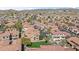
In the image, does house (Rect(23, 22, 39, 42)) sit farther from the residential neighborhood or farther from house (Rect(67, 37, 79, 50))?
house (Rect(67, 37, 79, 50))

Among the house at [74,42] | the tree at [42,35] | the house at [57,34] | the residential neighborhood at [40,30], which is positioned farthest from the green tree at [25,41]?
the house at [74,42]

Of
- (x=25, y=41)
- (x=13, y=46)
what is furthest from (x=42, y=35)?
(x=13, y=46)

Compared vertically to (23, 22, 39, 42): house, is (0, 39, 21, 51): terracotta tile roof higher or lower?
lower

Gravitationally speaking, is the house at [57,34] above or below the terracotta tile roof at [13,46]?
above

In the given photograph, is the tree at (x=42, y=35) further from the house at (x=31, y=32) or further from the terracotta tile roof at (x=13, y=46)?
the terracotta tile roof at (x=13, y=46)

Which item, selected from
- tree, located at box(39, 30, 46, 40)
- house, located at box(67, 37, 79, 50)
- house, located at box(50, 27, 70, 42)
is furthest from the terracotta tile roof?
house, located at box(67, 37, 79, 50)

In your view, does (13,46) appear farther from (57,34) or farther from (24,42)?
(57,34)
